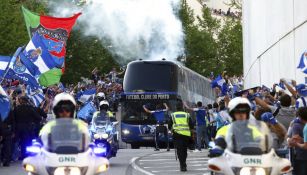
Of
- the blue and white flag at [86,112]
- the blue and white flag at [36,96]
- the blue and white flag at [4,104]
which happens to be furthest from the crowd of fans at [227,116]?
the blue and white flag at [86,112]

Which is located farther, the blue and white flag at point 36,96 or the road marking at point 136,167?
the blue and white flag at point 36,96

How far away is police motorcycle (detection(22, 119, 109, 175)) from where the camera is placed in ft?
39.3

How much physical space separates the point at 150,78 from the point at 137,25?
20.4m

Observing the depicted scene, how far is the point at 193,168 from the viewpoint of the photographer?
25.9 metres

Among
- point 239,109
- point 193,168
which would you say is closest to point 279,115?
point 239,109

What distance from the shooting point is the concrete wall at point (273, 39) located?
1272 inches

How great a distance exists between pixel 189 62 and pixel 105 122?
61.6 metres

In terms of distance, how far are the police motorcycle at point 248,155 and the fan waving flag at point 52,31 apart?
23078 mm

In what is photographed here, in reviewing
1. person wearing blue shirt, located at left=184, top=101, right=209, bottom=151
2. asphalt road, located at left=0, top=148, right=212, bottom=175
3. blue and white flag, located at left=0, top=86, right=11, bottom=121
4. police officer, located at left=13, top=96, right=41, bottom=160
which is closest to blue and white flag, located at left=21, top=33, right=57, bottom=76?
asphalt road, located at left=0, top=148, right=212, bottom=175

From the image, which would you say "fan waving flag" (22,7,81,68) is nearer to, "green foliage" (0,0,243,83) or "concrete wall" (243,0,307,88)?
"concrete wall" (243,0,307,88)

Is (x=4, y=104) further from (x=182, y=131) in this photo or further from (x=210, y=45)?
(x=210, y=45)

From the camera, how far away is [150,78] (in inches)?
1710

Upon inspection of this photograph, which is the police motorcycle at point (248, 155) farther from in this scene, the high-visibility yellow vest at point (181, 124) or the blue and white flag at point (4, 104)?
the blue and white flag at point (4, 104)

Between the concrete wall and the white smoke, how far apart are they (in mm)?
6135
